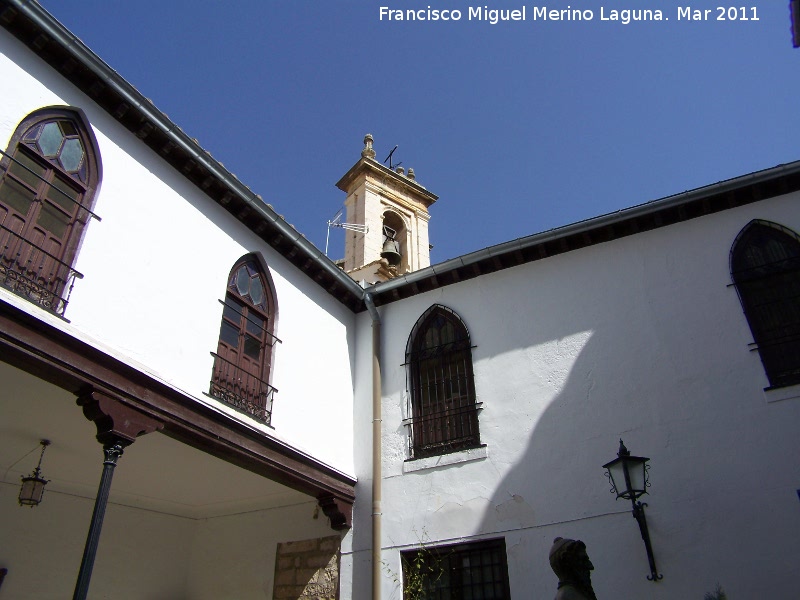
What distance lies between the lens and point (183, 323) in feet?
22.9

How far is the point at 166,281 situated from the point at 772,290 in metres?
6.71

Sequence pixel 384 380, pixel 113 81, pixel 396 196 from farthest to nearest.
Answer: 1. pixel 396 196
2. pixel 384 380
3. pixel 113 81

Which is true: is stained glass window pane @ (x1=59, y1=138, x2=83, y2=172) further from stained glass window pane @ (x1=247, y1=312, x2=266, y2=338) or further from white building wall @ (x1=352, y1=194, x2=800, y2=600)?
white building wall @ (x1=352, y1=194, x2=800, y2=600)

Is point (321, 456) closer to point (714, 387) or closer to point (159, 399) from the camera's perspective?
point (159, 399)

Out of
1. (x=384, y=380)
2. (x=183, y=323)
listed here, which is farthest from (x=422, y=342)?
(x=183, y=323)

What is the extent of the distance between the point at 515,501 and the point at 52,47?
674 centimetres

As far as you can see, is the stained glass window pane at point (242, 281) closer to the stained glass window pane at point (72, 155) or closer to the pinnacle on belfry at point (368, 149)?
the stained glass window pane at point (72, 155)

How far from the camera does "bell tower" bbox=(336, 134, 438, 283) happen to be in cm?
1658

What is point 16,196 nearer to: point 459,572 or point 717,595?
point 459,572

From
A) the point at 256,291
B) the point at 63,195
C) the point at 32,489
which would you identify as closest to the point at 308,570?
the point at 32,489

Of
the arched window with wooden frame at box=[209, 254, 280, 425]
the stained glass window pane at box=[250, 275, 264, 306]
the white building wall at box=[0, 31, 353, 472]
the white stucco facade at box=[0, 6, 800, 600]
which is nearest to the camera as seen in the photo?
the white building wall at box=[0, 31, 353, 472]

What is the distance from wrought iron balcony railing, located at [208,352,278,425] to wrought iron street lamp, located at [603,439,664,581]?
3.88 meters

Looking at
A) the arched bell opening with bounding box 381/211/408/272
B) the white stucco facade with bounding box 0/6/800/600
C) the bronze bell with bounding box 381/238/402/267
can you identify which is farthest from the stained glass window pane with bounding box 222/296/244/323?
the arched bell opening with bounding box 381/211/408/272

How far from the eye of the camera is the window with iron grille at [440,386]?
8.70 m
